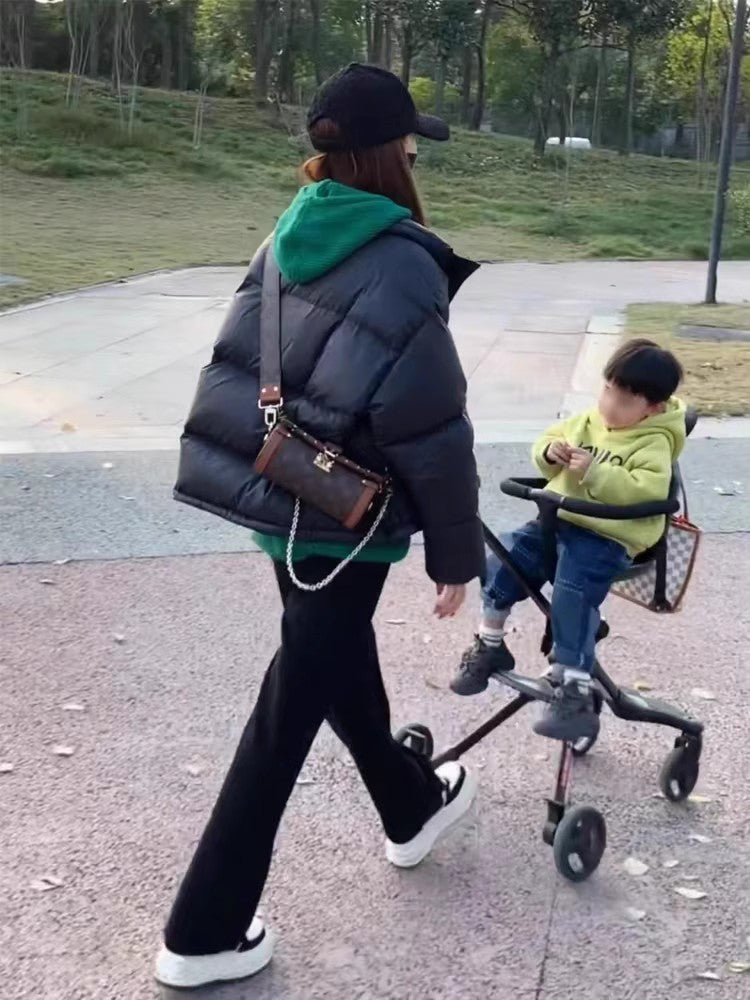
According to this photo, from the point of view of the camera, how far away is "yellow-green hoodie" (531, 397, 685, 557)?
307cm

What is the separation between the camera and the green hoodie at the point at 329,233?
2463 mm

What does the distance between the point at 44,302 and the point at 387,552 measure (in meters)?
11.8

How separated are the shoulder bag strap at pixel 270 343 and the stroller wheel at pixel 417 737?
4.48ft

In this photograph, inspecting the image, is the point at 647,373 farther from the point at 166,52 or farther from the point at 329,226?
the point at 166,52

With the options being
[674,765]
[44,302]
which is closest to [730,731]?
[674,765]

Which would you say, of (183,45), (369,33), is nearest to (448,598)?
(369,33)

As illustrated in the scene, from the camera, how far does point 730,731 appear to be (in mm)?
3900

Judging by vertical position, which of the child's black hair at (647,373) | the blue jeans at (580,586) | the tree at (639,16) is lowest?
the blue jeans at (580,586)

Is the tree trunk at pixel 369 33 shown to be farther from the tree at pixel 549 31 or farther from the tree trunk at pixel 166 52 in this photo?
the tree trunk at pixel 166 52

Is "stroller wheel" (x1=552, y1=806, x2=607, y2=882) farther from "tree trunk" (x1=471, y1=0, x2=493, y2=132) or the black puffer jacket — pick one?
"tree trunk" (x1=471, y1=0, x2=493, y2=132)

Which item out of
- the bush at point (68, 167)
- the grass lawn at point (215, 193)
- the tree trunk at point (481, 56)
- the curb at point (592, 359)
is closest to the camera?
the curb at point (592, 359)

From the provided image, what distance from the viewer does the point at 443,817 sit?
318 centimetres

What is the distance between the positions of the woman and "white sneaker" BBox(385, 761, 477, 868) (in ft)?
1.49

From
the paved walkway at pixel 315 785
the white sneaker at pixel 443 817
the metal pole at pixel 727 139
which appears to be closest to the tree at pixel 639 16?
the metal pole at pixel 727 139
